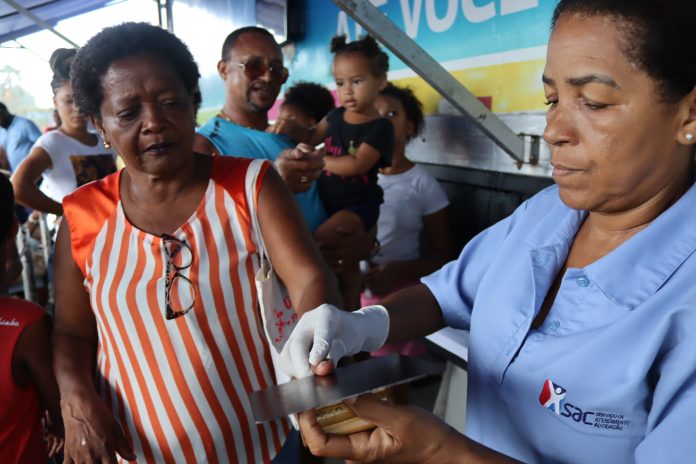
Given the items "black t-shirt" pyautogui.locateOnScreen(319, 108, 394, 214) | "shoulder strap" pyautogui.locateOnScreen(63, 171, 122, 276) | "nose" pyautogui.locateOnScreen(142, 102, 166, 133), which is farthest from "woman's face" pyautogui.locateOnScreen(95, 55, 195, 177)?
"black t-shirt" pyautogui.locateOnScreen(319, 108, 394, 214)

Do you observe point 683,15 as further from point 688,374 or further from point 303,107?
point 303,107

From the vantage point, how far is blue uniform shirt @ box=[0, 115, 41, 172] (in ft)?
15.0

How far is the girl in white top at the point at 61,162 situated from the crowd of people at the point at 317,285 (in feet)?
4.55

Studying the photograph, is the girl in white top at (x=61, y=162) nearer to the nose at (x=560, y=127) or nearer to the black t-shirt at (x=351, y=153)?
the black t-shirt at (x=351, y=153)

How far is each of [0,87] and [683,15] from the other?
10.0m

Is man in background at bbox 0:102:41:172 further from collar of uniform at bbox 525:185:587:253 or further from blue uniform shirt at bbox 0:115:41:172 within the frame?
collar of uniform at bbox 525:185:587:253

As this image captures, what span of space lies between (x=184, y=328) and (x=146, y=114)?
0.49 meters

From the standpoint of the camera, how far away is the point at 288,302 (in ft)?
4.30

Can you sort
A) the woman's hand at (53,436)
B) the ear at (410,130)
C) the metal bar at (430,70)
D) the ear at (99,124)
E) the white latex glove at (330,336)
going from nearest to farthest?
the white latex glove at (330,336) → the ear at (99,124) → the woman's hand at (53,436) → the metal bar at (430,70) → the ear at (410,130)

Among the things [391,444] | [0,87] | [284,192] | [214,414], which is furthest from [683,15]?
[0,87]

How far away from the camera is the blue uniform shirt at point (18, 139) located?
4559 millimetres

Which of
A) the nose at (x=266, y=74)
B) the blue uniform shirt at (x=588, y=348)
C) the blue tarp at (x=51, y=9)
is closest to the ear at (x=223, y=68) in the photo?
the nose at (x=266, y=74)

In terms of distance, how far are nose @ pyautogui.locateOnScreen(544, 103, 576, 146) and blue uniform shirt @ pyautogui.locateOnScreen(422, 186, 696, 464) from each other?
7.0 inches

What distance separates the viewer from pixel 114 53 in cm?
124
